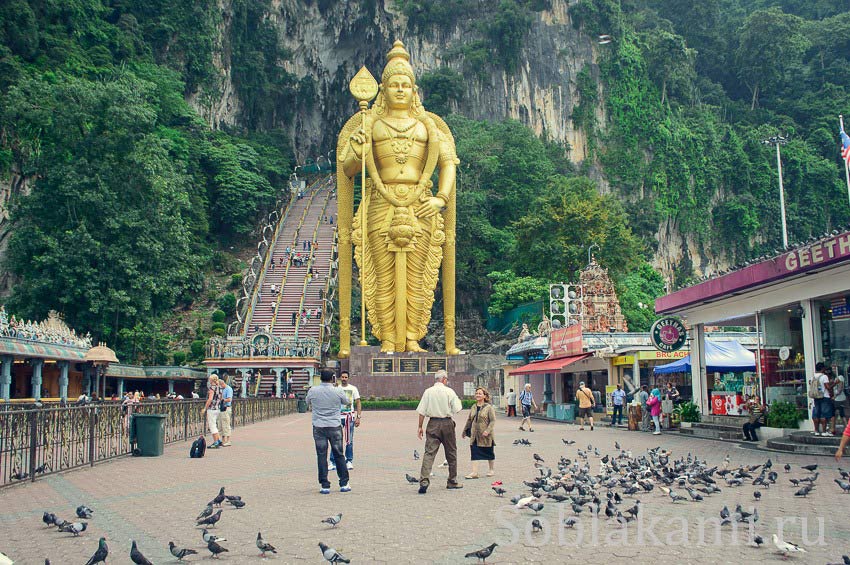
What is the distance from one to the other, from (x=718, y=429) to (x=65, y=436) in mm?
11879

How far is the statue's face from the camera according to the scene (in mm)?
30156

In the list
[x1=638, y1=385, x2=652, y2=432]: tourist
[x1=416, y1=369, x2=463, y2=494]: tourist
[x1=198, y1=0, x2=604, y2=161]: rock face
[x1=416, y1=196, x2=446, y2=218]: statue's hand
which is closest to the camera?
[x1=416, y1=369, x2=463, y2=494]: tourist

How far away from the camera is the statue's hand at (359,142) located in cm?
2991

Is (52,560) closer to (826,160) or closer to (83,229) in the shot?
(83,229)

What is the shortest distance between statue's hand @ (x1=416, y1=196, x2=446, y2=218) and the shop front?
13826mm

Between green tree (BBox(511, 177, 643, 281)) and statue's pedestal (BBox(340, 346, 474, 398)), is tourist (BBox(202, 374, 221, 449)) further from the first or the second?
green tree (BBox(511, 177, 643, 281))

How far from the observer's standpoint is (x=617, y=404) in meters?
20.0

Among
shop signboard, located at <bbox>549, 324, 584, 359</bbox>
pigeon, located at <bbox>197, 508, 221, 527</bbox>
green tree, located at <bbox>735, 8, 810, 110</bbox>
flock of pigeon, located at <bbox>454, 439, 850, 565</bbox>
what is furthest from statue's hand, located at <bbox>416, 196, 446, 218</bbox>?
green tree, located at <bbox>735, 8, 810, 110</bbox>

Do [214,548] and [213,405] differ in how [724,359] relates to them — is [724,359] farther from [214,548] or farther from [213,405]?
[214,548]

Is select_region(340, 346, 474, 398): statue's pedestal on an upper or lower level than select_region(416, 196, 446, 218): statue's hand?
lower

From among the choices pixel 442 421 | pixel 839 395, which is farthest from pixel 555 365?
pixel 442 421

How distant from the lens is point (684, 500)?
24.7 ft

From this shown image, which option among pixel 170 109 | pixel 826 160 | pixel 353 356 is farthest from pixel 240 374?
pixel 826 160

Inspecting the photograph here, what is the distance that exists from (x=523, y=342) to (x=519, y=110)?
3168 cm
